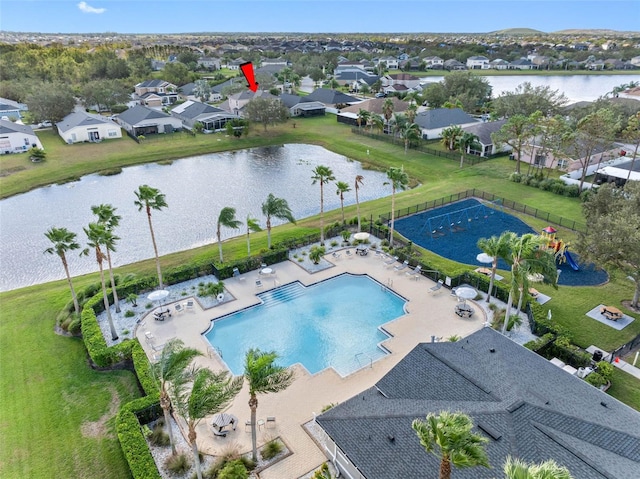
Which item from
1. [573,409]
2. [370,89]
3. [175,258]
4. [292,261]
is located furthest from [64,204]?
[370,89]

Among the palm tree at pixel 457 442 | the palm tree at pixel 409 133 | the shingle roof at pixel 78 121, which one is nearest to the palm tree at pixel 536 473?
the palm tree at pixel 457 442

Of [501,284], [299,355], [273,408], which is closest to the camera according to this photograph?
[273,408]

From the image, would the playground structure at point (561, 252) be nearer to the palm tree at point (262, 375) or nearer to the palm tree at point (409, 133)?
the palm tree at point (262, 375)

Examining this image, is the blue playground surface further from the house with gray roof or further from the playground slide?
the house with gray roof

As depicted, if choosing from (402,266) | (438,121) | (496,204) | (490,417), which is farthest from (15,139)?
(490,417)

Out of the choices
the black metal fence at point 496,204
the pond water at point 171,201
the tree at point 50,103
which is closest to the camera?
the pond water at point 171,201

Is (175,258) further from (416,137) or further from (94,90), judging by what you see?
(94,90)

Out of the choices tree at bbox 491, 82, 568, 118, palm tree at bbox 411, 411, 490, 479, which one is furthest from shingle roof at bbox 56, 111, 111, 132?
palm tree at bbox 411, 411, 490, 479
